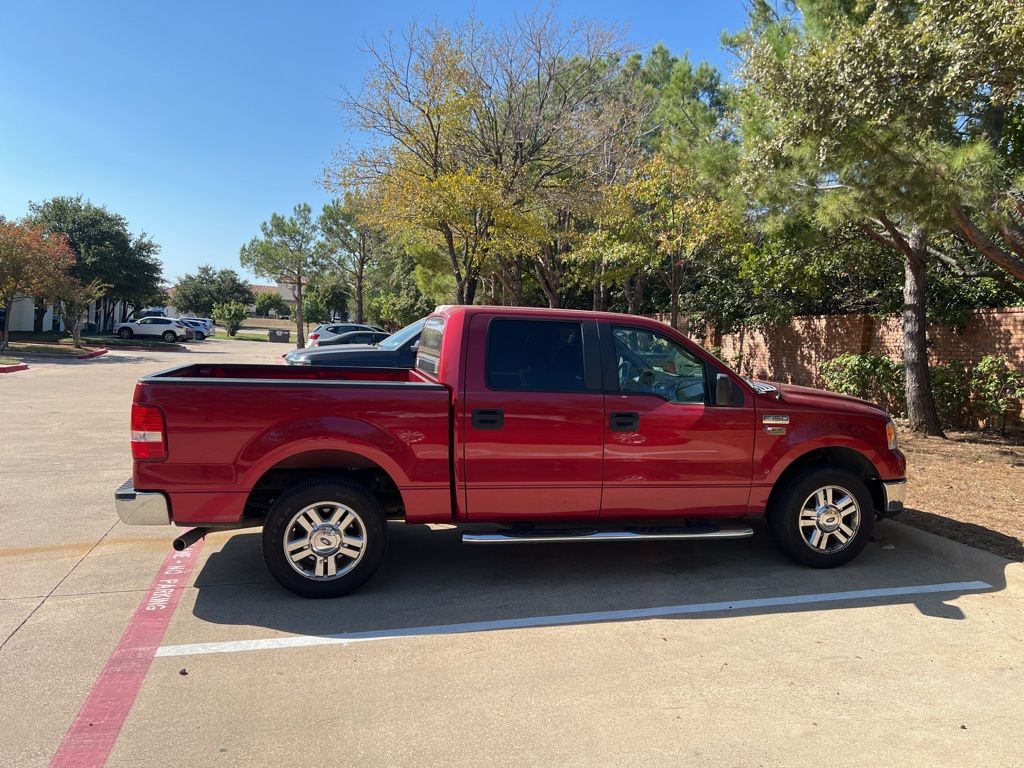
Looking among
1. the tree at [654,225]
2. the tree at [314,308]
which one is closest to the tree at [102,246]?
the tree at [314,308]

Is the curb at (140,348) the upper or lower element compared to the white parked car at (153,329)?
lower

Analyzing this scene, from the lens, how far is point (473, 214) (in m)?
17.2

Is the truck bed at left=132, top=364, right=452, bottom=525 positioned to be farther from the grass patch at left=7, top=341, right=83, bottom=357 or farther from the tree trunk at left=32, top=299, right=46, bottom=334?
the tree trunk at left=32, top=299, right=46, bottom=334

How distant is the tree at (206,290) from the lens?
77.5 metres

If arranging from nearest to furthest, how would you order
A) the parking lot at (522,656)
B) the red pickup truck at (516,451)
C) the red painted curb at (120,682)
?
the red painted curb at (120,682)
the parking lot at (522,656)
the red pickup truck at (516,451)

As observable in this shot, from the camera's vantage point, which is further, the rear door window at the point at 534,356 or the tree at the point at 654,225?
the tree at the point at 654,225

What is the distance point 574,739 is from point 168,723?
1790mm

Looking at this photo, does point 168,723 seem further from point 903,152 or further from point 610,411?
point 903,152

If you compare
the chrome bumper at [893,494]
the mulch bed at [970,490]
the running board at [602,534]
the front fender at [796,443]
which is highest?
the front fender at [796,443]

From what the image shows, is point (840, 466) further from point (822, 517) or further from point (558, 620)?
point (558, 620)

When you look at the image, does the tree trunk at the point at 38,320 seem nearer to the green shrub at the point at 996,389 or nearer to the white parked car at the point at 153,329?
the white parked car at the point at 153,329

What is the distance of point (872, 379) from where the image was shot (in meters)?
13.0

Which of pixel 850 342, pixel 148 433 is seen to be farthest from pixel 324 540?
pixel 850 342

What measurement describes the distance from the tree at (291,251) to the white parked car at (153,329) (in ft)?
25.7
